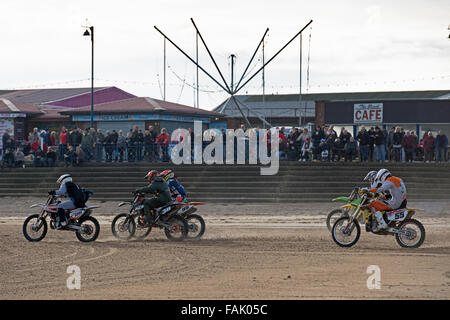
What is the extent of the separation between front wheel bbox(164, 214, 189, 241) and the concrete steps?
11757 millimetres

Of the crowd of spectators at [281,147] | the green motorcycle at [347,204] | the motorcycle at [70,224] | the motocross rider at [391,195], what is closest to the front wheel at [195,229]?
the motorcycle at [70,224]

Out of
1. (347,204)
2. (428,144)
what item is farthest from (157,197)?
(428,144)

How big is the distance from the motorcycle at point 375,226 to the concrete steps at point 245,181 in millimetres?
12731

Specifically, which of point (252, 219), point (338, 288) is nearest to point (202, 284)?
point (338, 288)

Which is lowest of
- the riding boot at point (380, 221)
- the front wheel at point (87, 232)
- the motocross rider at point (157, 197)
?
the front wheel at point (87, 232)

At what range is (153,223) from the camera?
60.0ft

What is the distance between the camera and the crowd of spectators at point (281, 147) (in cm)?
3266

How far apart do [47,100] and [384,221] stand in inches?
1545

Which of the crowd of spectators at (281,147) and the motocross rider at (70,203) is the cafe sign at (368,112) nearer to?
the crowd of spectators at (281,147)

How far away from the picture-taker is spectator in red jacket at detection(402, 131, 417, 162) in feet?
106

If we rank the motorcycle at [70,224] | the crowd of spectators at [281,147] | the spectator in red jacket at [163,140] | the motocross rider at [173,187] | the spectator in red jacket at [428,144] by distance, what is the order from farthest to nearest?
the spectator in red jacket at [163,140]
the spectator in red jacket at [428,144]
the crowd of spectators at [281,147]
the motocross rider at [173,187]
the motorcycle at [70,224]

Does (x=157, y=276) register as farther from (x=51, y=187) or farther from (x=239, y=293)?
(x=51, y=187)

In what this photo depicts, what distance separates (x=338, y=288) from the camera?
38.3 feet

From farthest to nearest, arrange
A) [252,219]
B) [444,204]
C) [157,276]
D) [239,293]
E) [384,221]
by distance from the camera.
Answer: [444,204]
[252,219]
[384,221]
[157,276]
[239,293]
